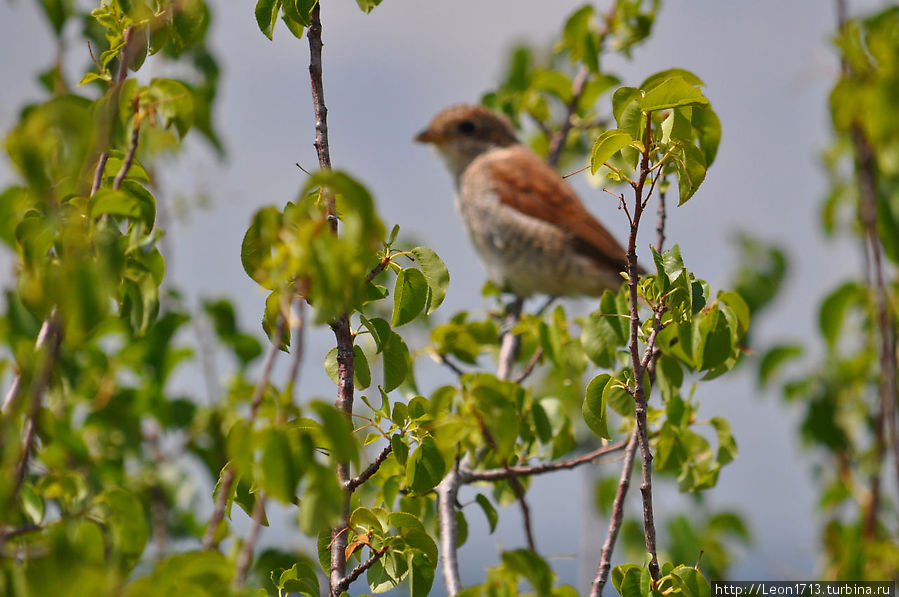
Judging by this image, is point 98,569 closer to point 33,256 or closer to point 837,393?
point 33,256

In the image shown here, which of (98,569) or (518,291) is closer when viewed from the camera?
(98,569)

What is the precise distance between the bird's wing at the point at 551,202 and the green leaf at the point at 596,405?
3.59 m

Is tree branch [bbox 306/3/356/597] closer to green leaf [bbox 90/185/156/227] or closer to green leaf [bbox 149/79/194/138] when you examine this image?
green leaf [bbox 149/79/194/138]

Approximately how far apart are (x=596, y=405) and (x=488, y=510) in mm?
718

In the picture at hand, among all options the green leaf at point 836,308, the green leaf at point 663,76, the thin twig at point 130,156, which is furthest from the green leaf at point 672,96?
the green leaf at point 836,308

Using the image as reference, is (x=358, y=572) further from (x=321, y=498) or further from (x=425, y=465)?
(x=321, y=498)

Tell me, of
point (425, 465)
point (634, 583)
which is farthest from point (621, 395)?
point (425, 465)

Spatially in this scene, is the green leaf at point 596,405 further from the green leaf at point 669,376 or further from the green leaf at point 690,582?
the green leaf at point 669,376

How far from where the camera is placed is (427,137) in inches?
266

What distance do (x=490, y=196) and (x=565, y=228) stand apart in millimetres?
622

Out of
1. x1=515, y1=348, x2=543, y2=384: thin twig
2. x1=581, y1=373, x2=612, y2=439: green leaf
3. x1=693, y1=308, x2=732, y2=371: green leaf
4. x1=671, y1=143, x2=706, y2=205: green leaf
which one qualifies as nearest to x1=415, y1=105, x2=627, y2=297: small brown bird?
x1=515, y1=348, x2=543, y2=384: thin twig

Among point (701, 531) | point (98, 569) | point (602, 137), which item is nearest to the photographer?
point (98, 569)

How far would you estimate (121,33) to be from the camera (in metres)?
1.75

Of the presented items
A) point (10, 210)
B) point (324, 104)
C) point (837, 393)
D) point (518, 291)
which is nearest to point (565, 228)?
point (518, 291)
